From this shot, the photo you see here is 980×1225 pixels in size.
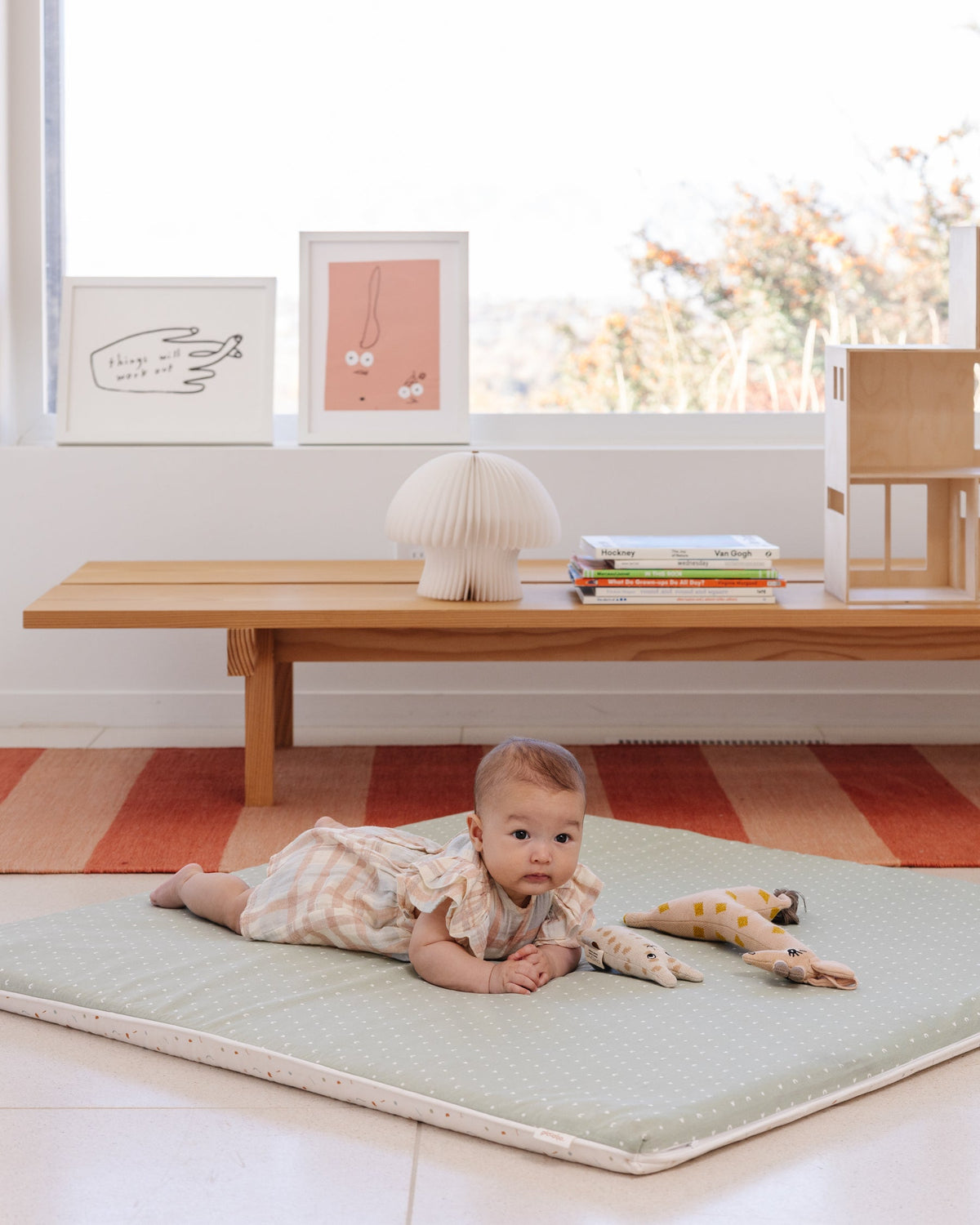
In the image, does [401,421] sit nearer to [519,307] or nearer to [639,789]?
[519,307]

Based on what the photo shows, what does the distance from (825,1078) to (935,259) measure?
2.39 metres

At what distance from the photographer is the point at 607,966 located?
1.83 metres

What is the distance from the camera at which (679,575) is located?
270cm

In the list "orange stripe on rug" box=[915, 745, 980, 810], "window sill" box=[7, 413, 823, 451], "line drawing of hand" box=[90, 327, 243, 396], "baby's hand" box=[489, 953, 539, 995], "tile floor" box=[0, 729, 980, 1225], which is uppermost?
"line drawing of hand" box=[90, 327, 243, 396]

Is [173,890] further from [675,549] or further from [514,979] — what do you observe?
[675,549]

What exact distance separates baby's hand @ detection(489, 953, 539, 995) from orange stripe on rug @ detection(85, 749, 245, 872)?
0.73 metres

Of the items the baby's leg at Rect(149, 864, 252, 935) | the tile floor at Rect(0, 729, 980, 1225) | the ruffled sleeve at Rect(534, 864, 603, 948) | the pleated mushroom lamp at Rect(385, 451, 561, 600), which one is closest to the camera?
the tile floor at Rect(0, 729, 980, 1225)

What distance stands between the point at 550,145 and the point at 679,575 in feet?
4.07

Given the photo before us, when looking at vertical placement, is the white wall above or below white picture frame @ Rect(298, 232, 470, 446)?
below

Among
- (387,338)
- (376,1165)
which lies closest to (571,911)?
(376,1165)

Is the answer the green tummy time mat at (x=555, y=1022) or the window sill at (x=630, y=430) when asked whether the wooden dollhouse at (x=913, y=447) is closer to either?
the window sill at (x=630, y=430)

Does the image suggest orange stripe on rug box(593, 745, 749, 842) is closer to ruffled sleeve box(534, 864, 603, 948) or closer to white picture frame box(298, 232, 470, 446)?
ruffled sleeve box(534, 864, 603, 948)

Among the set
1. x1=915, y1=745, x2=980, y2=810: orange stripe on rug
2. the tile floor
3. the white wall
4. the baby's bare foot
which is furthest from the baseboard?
the tile floor

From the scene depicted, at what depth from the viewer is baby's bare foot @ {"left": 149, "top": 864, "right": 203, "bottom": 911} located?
2035mm
